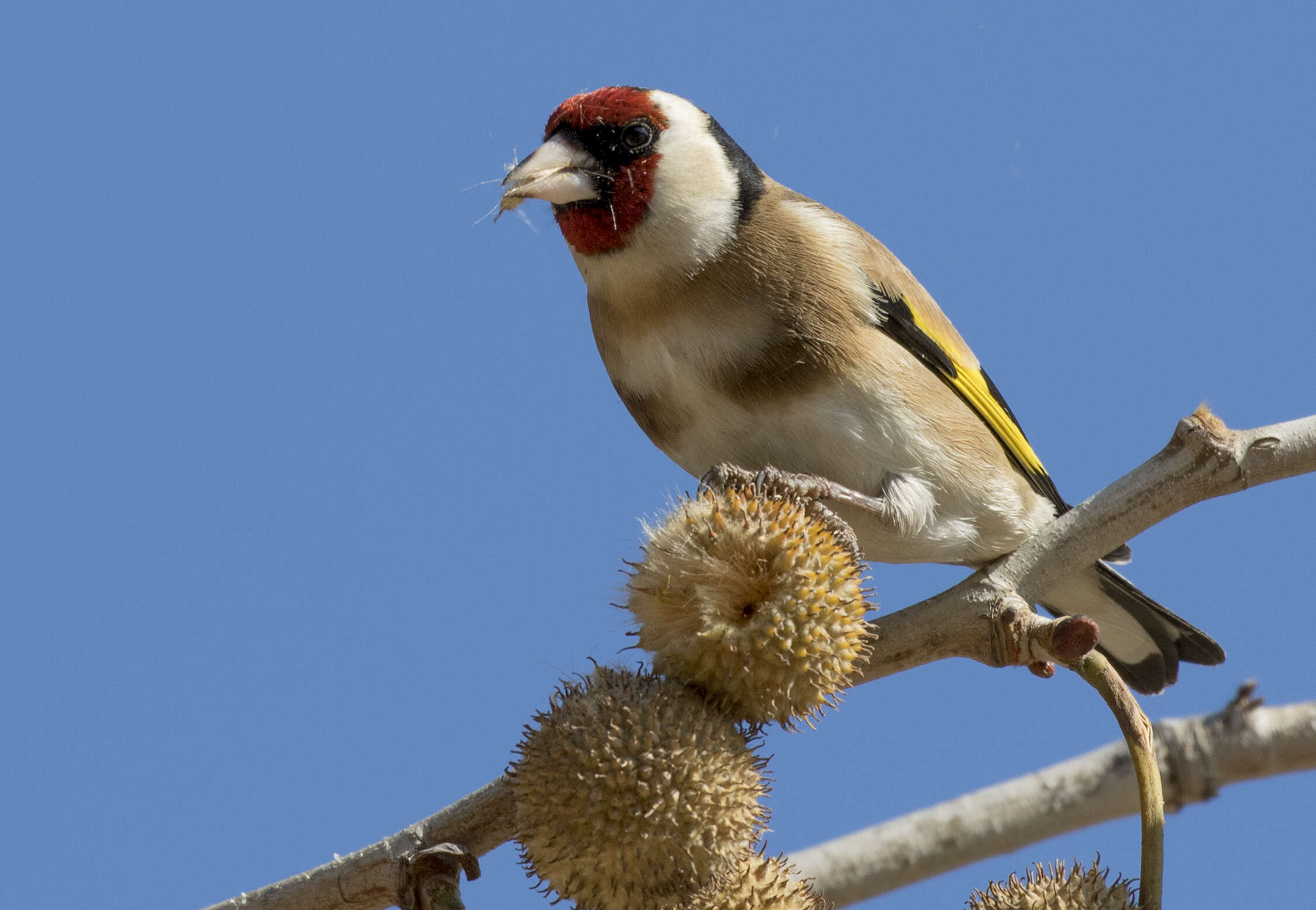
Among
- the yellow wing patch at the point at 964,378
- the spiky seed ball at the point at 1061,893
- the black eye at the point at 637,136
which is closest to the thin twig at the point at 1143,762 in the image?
the spiky seed ball at the point at 1061,893

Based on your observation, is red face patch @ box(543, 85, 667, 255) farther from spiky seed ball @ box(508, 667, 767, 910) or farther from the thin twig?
the thin twig

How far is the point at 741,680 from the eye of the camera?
101 inches

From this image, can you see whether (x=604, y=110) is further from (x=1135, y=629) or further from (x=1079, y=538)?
(x=1135, y=629)

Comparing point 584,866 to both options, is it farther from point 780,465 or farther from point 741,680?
point 780,465

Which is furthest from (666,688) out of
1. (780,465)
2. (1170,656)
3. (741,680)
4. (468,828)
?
(1170,656)

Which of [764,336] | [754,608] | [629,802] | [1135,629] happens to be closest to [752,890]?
[629,802]

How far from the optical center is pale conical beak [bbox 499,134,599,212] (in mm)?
3486

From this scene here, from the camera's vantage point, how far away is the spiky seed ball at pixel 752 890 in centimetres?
241

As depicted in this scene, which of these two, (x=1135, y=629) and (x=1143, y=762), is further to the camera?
(x=1135, y=629)

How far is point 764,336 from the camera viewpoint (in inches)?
137

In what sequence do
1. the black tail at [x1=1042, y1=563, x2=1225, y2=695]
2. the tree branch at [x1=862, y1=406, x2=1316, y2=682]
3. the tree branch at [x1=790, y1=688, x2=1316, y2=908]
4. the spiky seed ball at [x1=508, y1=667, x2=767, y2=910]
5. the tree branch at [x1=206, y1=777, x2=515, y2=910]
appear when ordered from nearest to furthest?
the spiky seed ball at [x1=508, y1=667, x2=767, y2=910] → the tree branch at [x1=206, y1=777, x2=515, y2=910] → the tree branch at [x1=862, y1=406, x2=1316, y2=682] → the black tail at [x1=1042, y1=563, x2=1225, y2=695] → the tree branch at [x1=790, y1=688, x2=1316, y2=908]

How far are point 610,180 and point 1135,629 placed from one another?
226 centimetres

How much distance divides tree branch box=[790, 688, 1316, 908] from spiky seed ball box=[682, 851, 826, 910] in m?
2.15

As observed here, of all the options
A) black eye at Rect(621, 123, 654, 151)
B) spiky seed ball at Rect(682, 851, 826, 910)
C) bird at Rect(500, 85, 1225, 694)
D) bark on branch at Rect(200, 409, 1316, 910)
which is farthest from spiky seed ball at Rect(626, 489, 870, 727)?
black eye at Rect(621, 123, 654, 151)
